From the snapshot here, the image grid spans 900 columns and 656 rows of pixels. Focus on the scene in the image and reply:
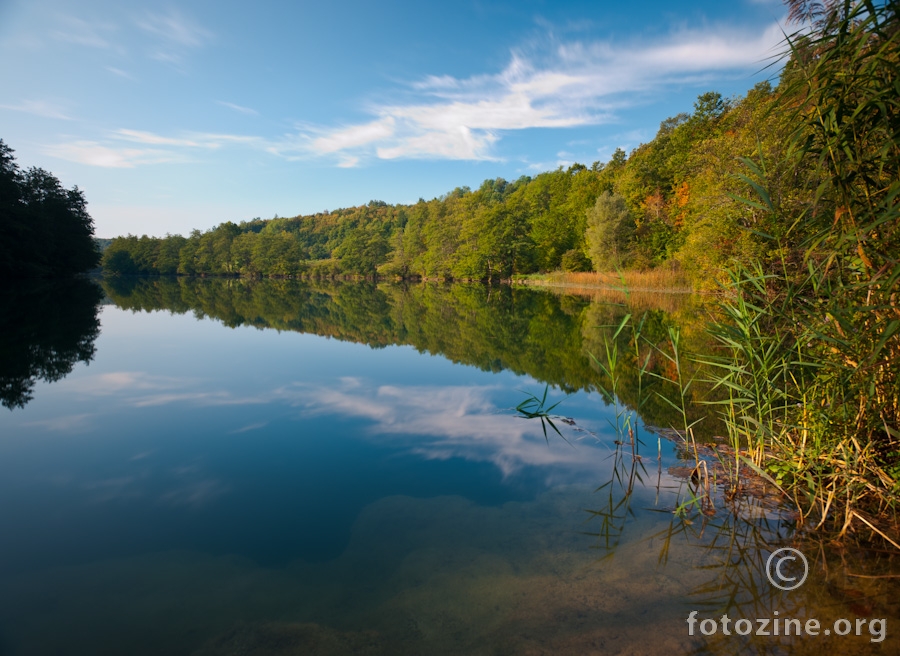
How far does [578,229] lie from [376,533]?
5162cm

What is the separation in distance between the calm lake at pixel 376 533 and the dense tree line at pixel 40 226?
35833 millimetres

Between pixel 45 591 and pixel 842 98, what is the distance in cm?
635

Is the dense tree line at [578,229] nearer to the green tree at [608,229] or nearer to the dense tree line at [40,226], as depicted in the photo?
the green tree at [608,229]

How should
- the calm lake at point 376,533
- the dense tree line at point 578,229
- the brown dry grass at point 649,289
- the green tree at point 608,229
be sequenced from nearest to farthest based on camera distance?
the calm lake at point 376,533 → the dense tree line at point 578,229 → the brown dry grass at point 649,289 → the green tree at point 608,229

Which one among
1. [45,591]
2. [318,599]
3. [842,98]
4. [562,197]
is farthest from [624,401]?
[562,197]

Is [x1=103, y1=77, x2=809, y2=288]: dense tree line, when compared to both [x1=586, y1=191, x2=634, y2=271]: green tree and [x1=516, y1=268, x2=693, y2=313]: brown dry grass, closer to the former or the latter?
[x1=586, y1=191, x2=634, y2=271]: green tree

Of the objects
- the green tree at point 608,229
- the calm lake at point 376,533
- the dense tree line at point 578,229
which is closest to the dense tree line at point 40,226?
the dense tree line at point 578,229

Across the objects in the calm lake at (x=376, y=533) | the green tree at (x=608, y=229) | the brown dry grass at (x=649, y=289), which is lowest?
the calm lake at (x=376, y=533)

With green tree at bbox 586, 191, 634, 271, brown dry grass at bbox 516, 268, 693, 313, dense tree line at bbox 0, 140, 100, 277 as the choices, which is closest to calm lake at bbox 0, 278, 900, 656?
brown dry grass at bbox 516, 268, 693, 313

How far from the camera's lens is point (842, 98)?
326cm

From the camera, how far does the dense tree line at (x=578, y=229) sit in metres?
19.3

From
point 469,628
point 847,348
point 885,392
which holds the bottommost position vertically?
point 469,628

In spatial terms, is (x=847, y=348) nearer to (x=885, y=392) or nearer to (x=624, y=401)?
(x=885, y=392)

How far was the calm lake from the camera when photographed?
8.96ft
